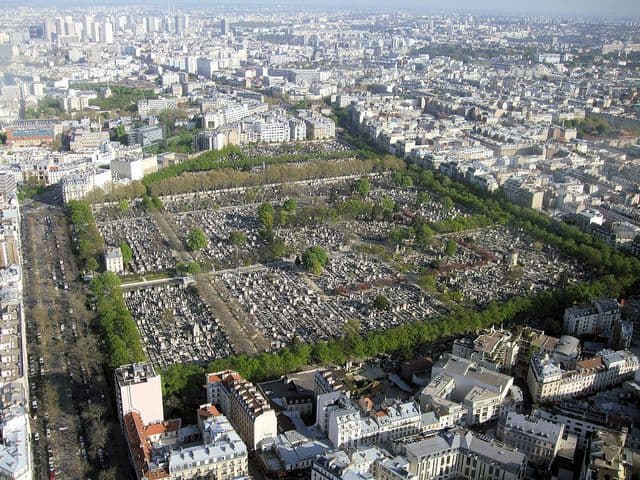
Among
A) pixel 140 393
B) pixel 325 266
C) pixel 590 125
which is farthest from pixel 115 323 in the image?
pixel 590 125

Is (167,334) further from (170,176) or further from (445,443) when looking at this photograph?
(170,176)

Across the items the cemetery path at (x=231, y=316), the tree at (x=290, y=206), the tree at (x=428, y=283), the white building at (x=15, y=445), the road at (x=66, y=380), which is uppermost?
the white building at (x=15, y=445)

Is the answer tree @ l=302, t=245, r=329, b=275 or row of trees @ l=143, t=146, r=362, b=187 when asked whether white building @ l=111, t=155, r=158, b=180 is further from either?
tree @ l=302, t=245, r=329, b=275

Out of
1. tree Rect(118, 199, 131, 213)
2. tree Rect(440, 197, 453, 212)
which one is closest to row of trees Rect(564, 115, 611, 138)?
tree Rect(440, 197, 453, 212)

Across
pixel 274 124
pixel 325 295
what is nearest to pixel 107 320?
pixel 325 295

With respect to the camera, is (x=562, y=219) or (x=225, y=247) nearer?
(x=225, y=247)

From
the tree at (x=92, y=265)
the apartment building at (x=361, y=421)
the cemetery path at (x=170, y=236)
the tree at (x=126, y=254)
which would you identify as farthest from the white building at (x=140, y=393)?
the cemetery path at (x=170, y=236)

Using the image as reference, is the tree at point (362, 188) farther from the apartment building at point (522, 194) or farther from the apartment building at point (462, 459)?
the apartment building at point (462, 459)
